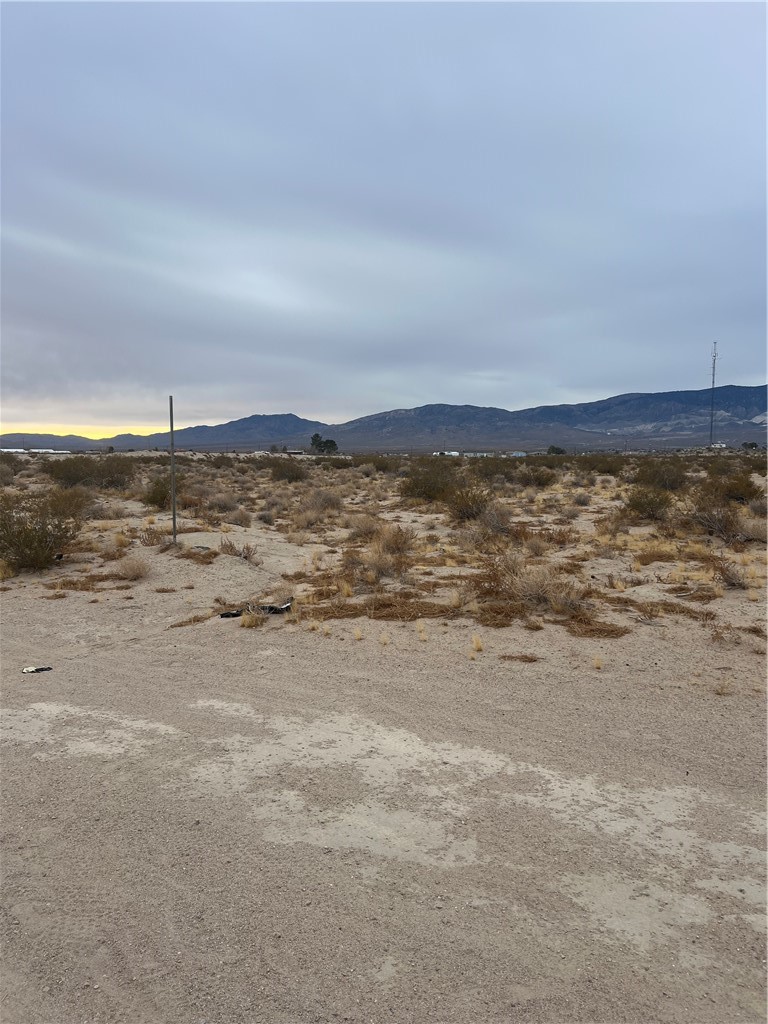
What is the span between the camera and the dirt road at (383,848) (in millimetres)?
3176

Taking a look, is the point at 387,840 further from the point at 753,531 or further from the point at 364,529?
the point at 753,531

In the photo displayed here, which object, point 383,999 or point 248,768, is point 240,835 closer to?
point 248,768

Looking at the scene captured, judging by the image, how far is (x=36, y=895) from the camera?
3824mm

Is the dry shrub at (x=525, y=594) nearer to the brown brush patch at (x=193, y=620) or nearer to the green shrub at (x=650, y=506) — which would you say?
the brown brush patch at (x=193, y=620)

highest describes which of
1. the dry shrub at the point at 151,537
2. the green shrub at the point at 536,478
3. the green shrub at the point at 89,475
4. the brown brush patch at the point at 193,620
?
the green shrub at the point at 89,475

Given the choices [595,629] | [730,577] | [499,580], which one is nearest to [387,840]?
[595,629]

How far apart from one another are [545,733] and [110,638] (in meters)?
6.44

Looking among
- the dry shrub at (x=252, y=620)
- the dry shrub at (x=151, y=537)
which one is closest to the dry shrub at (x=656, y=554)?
the dry shrub at (x=252, y=620)

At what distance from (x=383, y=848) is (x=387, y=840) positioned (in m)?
0.09

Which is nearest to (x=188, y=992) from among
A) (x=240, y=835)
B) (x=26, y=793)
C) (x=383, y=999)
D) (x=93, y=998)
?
(x=93, y=998)

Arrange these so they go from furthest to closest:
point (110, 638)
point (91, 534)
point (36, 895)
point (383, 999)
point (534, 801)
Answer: point (91, 534) → point (110, 638) → point (534, 801) → point (36, 895) → point (383, 999)

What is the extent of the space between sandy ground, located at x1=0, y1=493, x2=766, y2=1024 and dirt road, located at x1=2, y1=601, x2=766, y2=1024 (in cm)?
2

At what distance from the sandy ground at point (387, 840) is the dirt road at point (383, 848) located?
0.6 inches

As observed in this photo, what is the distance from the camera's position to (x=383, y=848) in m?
4.26
